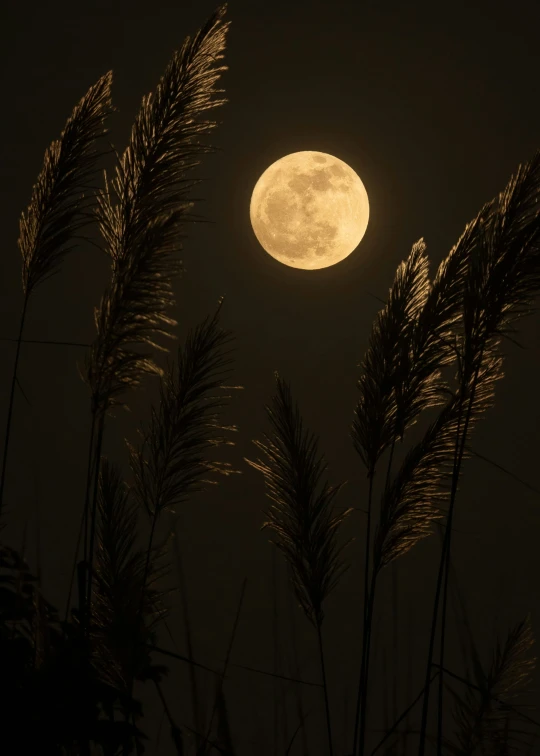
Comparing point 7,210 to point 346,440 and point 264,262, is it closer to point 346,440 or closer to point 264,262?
point 264,262

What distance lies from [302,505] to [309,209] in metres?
3.24

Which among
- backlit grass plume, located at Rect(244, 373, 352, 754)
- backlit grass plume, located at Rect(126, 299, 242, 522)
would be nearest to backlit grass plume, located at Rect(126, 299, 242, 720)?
backlit grass plume, located at Rect(126, 299, 242, 522)

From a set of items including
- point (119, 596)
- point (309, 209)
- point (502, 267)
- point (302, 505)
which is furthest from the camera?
point (309, 209)

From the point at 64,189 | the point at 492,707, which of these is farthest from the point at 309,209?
the point at 492,707

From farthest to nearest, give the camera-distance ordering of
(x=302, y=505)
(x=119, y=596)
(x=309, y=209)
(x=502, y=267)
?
(x=309, y=209), (x=302, y=505), (x=119, y=596), (x=502, y=267)

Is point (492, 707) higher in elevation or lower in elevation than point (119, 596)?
lower

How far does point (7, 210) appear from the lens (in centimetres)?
500

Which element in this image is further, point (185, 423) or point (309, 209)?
point (309, 209)

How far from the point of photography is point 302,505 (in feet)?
5.21

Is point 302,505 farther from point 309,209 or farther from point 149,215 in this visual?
point 309,209

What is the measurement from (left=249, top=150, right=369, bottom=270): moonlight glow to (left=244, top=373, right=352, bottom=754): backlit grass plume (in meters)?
3.11

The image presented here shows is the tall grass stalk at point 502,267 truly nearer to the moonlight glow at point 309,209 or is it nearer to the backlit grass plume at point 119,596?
the backlit grass plume at point 119,596

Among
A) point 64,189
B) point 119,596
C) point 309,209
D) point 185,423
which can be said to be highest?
point 309,209

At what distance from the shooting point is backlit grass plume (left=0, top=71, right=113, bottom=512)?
157cm
